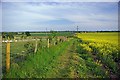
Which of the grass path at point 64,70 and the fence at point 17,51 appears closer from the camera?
the fence at point 17,51

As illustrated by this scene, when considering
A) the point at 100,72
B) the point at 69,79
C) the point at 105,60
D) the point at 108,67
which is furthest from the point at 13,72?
the point at 105,60

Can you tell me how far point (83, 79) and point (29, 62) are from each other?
2144 millimetres

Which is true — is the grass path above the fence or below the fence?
below

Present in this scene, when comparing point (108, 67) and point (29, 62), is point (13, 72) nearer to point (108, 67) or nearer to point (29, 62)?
point (29, 62)

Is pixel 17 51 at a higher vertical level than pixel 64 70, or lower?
higher

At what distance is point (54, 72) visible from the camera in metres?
9.59

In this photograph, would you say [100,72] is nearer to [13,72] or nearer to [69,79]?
[69,79]

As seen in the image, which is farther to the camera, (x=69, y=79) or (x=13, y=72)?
(x=69, y=79)

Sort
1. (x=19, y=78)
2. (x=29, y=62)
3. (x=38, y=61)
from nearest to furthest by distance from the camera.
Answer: (x=19, y=78), (x=29, y=62), (x=38, y=61)

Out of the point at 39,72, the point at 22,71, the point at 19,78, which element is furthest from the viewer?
the point at 39,72

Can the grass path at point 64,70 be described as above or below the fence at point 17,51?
below

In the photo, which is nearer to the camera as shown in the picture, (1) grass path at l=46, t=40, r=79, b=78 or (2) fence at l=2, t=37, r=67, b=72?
(2) fence at l=2, t=37, r=67, b=72

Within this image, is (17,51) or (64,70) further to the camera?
(17,51)

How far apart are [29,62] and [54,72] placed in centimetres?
104
